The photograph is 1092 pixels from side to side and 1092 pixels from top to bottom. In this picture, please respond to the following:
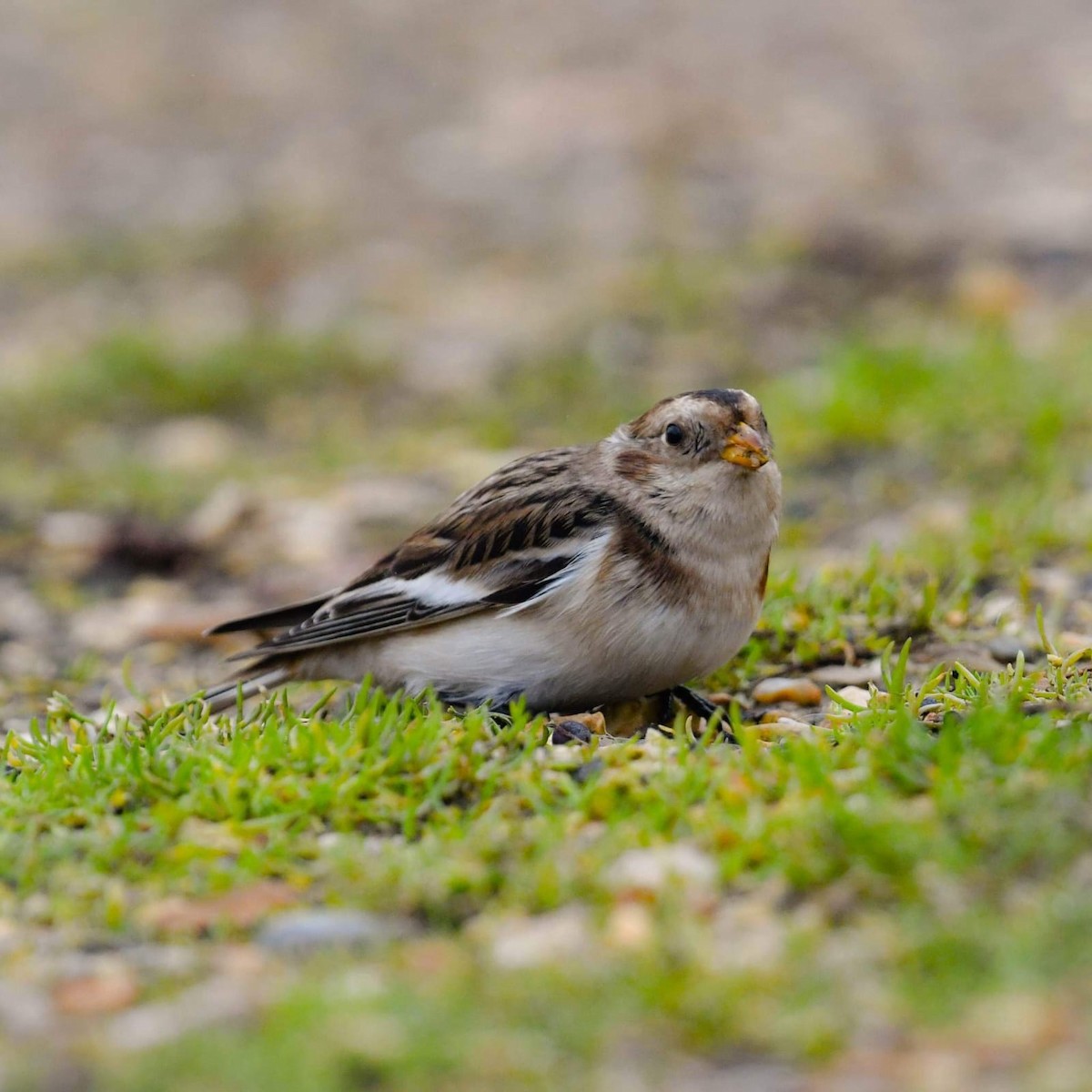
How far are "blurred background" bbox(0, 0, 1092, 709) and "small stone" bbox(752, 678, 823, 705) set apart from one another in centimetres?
140

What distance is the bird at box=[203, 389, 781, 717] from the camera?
14.4 ft

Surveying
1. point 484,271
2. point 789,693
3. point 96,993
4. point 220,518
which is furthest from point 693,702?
point 484,271

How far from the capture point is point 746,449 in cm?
449

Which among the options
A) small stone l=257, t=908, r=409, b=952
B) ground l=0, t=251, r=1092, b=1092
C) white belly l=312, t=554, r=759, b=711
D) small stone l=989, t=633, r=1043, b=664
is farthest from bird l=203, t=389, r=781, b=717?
small stone l=257, t=908, r=409, b=952

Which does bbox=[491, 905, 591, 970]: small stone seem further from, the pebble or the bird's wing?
the bird's wing

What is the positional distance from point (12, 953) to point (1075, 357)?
21.0ft

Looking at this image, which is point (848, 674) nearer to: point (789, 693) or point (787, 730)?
point (789, 693)

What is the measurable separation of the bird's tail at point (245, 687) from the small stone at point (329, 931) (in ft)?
4.71

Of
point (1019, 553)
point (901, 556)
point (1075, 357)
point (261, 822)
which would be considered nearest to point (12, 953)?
point (261, 822)

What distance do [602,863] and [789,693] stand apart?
1592 mm

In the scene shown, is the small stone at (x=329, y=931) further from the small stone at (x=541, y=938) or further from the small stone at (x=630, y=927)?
the small stone at (x=630, y=927)

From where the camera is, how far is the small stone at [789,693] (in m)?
4.75

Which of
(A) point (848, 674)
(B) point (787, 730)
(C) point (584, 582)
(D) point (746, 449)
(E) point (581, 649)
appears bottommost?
(A) point (848, 674)

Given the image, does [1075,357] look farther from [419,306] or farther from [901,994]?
[901,994]
